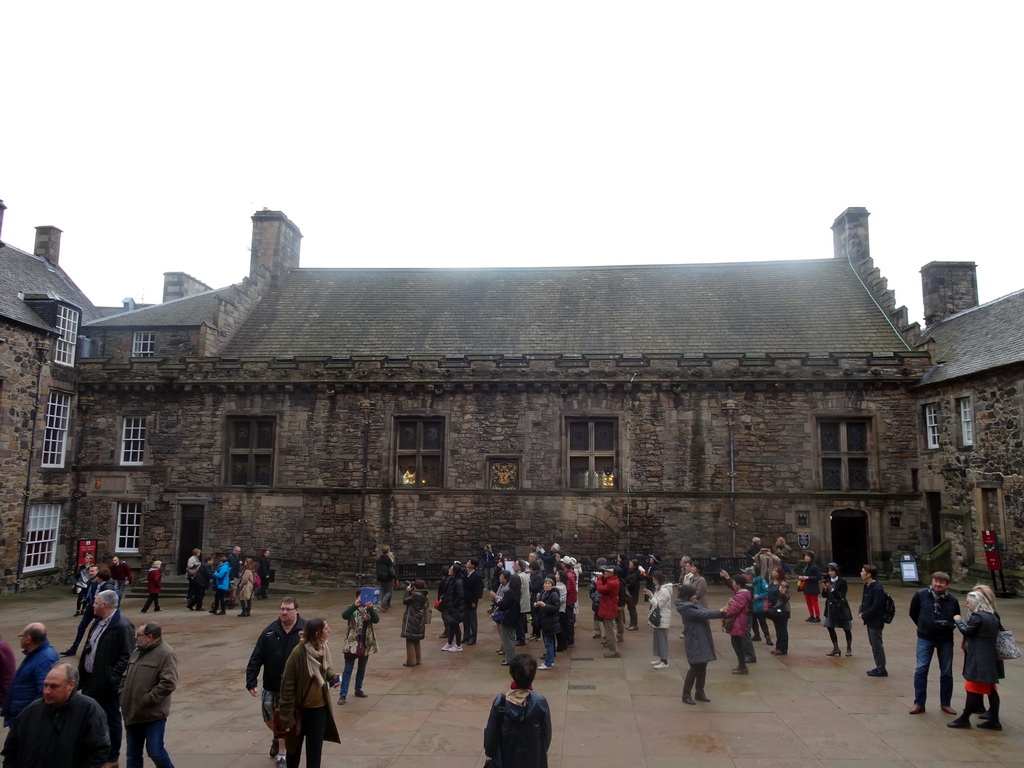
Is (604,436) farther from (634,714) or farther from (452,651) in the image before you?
(634,714)

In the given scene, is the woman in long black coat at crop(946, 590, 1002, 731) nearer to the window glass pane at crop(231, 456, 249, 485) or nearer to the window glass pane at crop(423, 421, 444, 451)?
the window glass pane at crop(423, 421, 444, 451)

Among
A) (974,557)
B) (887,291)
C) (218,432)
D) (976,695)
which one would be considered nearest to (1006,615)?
(974,557)

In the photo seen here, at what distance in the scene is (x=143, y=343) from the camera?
22672 millimetres

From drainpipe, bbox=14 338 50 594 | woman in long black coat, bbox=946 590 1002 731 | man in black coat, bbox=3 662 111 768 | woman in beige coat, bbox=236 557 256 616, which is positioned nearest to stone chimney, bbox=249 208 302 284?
drainpipe, bbox=14 338 50 594

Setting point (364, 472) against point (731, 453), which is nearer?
point (731, 453)

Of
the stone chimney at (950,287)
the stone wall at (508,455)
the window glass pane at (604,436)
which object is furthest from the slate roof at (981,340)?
the window glass pane at (604,436)

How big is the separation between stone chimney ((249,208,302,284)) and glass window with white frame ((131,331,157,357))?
4.47 meters

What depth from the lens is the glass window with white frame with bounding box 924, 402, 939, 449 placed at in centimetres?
1873

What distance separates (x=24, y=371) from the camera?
62.8 ft

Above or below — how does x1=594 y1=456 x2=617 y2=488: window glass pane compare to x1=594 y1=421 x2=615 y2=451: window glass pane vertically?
below

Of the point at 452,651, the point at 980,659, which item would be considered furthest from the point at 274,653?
the point at 980,659

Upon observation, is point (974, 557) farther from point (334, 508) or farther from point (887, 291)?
point (334, 508)

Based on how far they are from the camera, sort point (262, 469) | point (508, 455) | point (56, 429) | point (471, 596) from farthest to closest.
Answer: point (262, 469)
point (56, 429)
point (508, 455)
point (471, 596)

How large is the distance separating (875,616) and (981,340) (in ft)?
44.7
